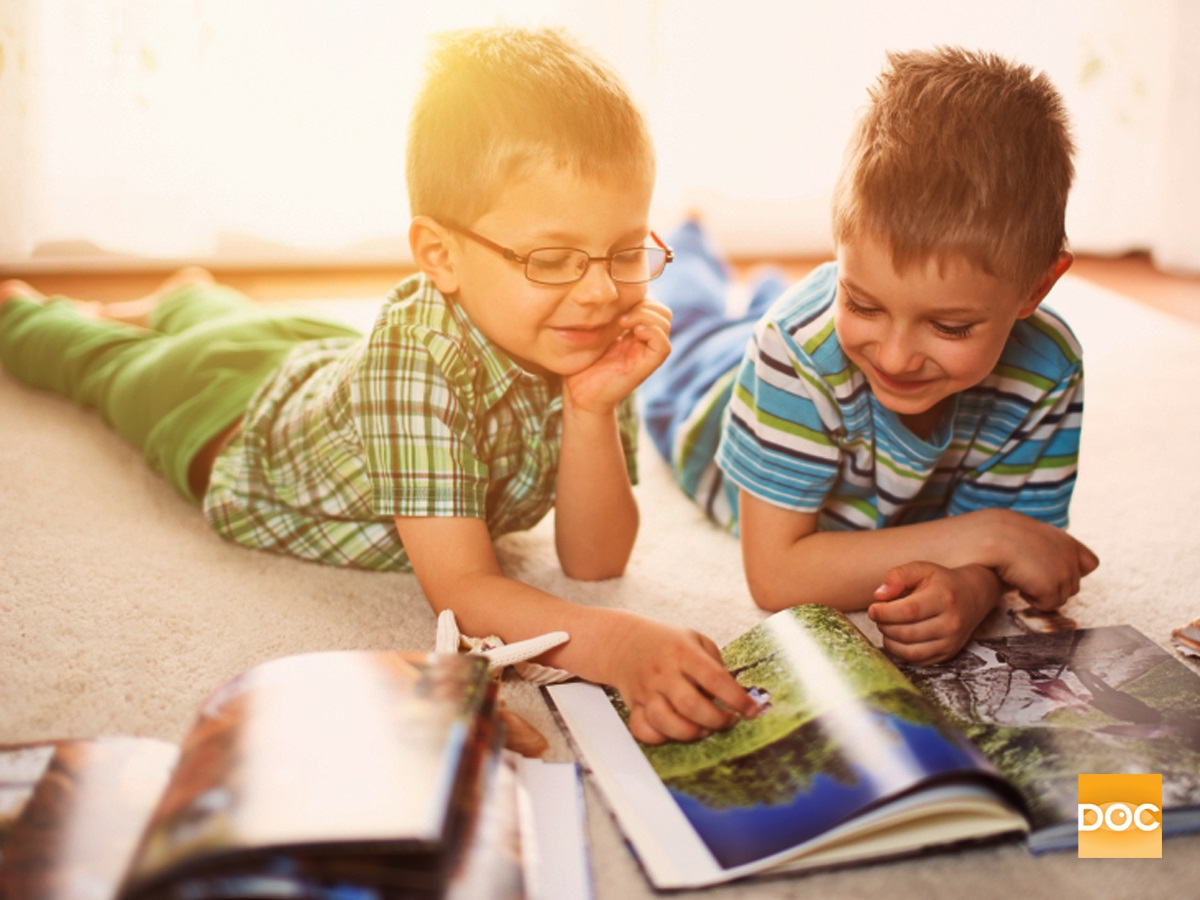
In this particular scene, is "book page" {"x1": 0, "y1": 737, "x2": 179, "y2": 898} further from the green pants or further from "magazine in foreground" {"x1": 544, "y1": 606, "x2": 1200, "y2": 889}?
the green pants

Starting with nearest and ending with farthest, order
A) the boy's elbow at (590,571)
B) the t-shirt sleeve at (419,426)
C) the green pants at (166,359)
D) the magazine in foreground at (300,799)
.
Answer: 1. the magazine in foreground at (300,799)
2. the t-shirt sleeve at (419,426)
3. the boy's elbow at (590,571)
4. the green pants at (166,359)

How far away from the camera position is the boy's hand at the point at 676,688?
706mm

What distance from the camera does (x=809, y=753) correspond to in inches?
25.8

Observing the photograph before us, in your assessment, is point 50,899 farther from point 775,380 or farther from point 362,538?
point 775,380

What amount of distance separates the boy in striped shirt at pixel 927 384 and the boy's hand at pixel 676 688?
6.5 inches

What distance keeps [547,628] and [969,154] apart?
1.51 ft

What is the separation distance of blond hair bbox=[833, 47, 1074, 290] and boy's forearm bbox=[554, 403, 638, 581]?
28cm

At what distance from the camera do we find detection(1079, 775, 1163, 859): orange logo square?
→ 2.10ft

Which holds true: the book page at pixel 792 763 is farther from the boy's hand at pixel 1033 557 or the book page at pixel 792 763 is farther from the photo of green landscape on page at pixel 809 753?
the boy's hand at pixel 1033 557

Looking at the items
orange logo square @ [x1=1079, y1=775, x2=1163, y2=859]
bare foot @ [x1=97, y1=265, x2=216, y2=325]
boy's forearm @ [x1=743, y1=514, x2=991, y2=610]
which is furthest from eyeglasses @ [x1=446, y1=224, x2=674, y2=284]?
bare foot @ [x1=97, y1=265, x2=216, y2=325]

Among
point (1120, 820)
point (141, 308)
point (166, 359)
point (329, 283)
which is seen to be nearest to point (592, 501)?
point (1120, 820)

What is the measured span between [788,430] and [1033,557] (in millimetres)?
221

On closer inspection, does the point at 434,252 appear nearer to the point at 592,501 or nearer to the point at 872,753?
the point at 592,501

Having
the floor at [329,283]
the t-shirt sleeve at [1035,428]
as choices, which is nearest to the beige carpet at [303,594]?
the t-shirt sleeve at [1035,428]
